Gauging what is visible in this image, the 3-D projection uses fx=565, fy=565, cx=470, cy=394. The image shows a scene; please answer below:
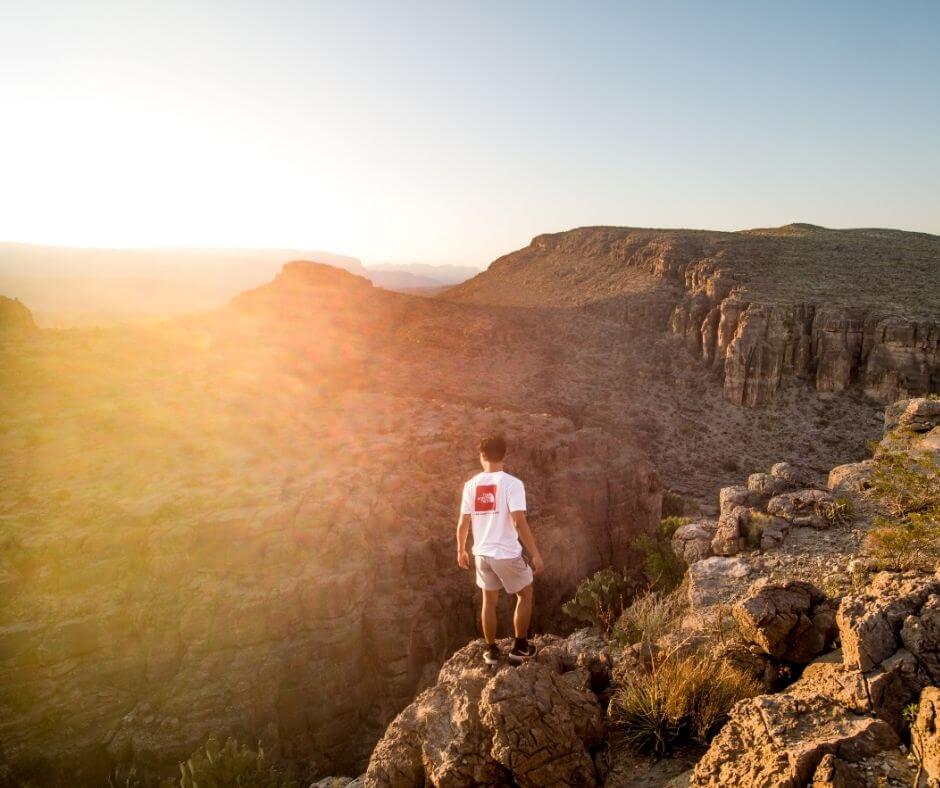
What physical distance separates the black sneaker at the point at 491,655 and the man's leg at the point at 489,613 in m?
0.08

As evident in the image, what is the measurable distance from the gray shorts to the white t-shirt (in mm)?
68

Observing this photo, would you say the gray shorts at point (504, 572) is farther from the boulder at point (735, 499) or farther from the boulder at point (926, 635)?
the boulder at point (735, 499)

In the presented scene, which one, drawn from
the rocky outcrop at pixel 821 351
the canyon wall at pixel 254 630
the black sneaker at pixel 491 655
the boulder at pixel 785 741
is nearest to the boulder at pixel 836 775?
the boulder at pixel 785 741

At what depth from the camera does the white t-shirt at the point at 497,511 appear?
5.61m

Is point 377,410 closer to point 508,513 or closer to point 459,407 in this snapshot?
point 459,407

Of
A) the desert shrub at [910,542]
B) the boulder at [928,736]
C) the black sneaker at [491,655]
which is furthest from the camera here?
the desert shrub at [910,542]

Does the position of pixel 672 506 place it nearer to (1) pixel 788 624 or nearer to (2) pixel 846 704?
(1) pixel 788 624

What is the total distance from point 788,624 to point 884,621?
1019 millimetres

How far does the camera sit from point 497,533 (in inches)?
222

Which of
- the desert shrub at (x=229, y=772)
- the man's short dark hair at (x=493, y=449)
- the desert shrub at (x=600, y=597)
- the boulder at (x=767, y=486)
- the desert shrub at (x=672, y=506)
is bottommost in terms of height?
the desert shrub at (x=672, y=506)

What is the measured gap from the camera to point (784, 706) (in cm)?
436

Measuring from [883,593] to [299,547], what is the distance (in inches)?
460

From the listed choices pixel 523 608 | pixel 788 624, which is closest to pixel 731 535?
pixel 788 624

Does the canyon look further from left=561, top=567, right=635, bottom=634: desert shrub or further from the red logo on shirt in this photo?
the red logo on shirt
